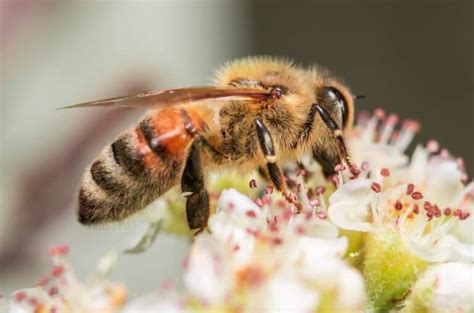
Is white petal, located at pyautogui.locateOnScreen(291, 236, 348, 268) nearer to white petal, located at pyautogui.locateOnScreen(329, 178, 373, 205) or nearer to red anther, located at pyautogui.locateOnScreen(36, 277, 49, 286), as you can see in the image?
white petal, located at pyautogui.locateOnScreen(329, 178, 373, 205)

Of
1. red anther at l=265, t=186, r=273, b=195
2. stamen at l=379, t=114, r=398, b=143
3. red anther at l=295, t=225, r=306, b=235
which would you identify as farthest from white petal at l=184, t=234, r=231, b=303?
stamen at l=379, t=114, r=398, b=143

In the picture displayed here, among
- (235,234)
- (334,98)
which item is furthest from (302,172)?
(235,234)

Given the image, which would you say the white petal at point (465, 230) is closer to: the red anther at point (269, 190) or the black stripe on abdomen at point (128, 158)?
the red anther at point (269, 190)

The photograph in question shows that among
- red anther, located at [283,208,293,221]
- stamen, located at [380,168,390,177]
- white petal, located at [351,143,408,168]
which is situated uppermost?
red anther, located at [283,208,293,221]

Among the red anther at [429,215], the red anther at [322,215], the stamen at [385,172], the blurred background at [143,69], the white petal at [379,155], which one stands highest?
the stamen at [385,172]

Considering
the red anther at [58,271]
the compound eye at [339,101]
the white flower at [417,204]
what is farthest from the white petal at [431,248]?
the red anther at [58,271]
